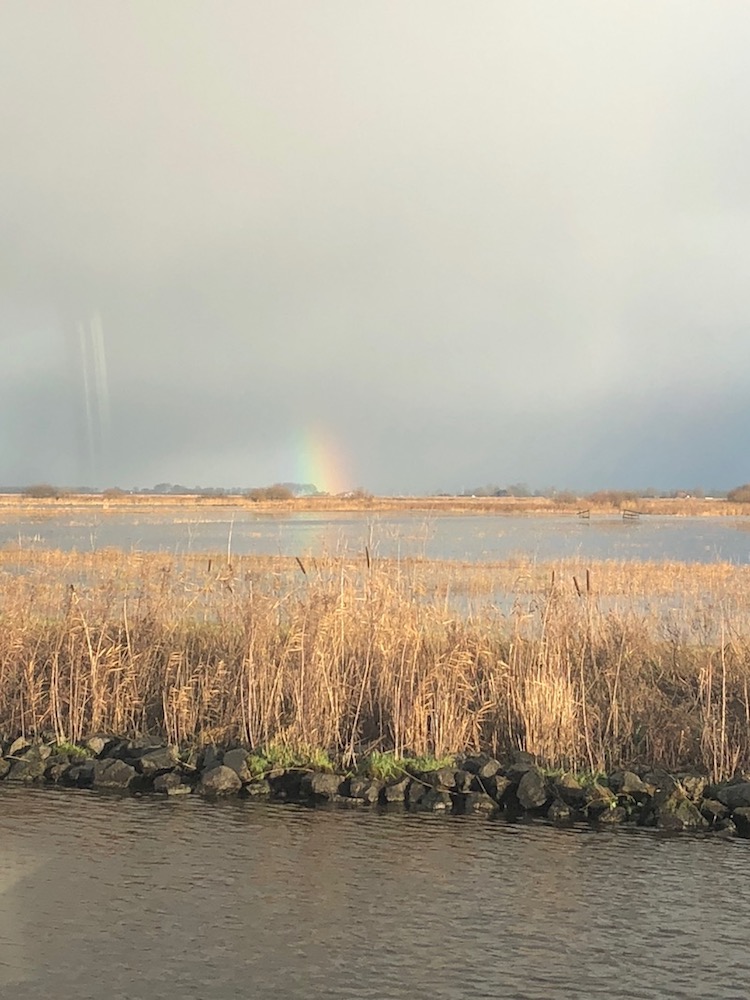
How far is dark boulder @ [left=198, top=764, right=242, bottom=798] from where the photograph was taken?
10070 mm

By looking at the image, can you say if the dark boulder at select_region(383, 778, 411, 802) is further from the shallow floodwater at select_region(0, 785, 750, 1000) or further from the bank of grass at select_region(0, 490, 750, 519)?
the bank of grass at select_region(0, 490, 750, 519)

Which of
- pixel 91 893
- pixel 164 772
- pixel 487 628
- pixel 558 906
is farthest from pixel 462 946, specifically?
pixel 487 628

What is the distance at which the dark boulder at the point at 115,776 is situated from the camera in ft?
34.0

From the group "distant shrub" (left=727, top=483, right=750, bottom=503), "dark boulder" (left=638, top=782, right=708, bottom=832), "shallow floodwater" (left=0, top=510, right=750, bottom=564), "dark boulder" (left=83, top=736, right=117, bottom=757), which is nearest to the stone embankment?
"dark boulder" (left=638, top=782, right=708, bottom=832)

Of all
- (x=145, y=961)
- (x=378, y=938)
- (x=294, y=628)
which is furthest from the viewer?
(x=294, y=628)

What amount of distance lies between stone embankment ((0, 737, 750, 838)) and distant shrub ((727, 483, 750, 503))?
346 ft

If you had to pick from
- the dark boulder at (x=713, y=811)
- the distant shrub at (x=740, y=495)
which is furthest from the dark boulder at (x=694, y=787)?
the distant shrub at (x=740, y=495)

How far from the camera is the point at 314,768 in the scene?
10414 millimetres

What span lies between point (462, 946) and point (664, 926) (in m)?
1.52

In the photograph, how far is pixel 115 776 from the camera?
34.1 ft

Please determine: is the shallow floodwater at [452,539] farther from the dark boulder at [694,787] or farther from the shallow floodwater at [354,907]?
the shallow floodwater at [354,907]

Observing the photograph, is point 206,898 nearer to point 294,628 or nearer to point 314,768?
point 314,768

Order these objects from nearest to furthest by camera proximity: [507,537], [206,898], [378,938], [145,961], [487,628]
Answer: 1. [145,961]
2. [378,938]
3. [206,898]
4. [487,628]
5. [507,537]

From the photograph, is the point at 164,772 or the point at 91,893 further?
the point at 164,772
